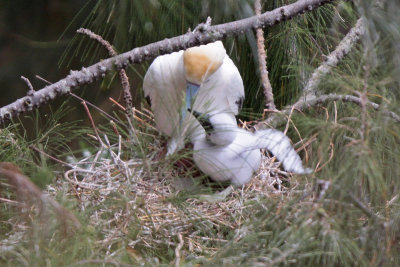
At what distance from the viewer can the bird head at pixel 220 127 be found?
55.8 inches

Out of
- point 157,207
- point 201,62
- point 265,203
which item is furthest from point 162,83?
point 265,203

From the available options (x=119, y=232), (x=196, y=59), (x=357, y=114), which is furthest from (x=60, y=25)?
(x=357, y=114)

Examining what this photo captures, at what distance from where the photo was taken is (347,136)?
1.04 metres

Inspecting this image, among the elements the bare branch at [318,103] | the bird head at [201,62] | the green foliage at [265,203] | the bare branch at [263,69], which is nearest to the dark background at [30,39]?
the green foliage at [265,203]

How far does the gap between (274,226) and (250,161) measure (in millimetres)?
481

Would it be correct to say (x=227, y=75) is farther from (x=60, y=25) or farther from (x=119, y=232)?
(x=119, y=232)

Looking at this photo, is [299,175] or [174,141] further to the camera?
[174,141]

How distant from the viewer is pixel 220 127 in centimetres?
144

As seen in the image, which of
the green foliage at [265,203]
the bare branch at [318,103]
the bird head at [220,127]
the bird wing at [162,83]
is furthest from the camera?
the bird wing at [162,83]

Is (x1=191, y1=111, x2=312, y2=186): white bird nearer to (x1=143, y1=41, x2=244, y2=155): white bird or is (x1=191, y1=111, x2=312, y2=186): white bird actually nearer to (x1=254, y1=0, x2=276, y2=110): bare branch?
(x1=143, y1=41, x2=244, y2=155): white bird

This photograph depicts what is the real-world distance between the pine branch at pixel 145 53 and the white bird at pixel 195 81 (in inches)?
4.5

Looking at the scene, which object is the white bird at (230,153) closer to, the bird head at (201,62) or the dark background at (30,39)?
the bird head at (201,62)

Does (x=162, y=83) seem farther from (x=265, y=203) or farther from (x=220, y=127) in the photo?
(x=265, y=203)

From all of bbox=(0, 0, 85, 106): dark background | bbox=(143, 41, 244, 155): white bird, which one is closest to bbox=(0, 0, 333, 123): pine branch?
bbox=(143, 41, 244, 155): white bird
